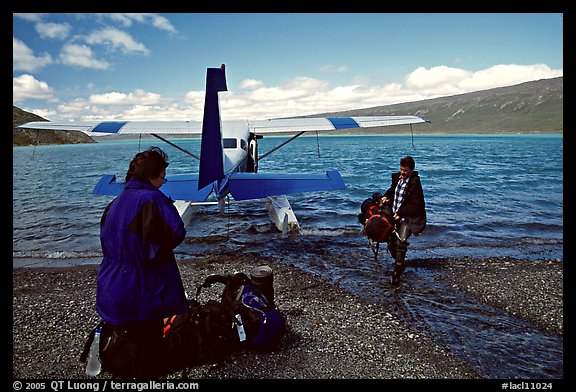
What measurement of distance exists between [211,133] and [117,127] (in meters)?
5.68

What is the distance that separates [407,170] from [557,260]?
15.4 ft

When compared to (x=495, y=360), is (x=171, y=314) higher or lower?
higher

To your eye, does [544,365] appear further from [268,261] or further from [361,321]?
[268,261]

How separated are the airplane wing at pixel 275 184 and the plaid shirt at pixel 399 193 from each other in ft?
10.9

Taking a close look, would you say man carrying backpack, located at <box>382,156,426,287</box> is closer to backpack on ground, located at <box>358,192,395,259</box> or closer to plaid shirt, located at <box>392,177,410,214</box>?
plaid shirt, located at <box>392,177,410,214</box>

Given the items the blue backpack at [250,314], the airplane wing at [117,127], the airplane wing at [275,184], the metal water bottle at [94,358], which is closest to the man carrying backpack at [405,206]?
the blue backpack at [250,314]

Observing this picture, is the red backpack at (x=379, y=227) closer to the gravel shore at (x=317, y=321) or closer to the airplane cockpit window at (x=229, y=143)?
the gravel shore at (x=317, y=321)

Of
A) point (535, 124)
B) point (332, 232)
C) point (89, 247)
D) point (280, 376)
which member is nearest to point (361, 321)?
point (280, 376)

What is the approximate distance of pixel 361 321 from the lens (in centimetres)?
441

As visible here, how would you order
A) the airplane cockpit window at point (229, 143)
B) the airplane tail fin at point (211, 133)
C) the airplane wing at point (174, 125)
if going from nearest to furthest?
the airplane tail fin at point (211, 133)
the airplane wing at point (174, 125)
the airplane cockpit window at point (229, 143)

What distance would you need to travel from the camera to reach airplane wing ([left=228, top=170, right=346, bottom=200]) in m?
8.57

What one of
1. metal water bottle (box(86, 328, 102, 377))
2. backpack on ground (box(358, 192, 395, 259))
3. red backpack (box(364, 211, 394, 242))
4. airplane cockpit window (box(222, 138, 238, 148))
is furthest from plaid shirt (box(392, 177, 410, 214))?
airplane cockpit window (box(222, 138, 238, 148))

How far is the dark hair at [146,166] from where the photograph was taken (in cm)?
248

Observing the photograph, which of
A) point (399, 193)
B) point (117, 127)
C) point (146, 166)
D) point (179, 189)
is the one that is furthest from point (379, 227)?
point (117, 127)
